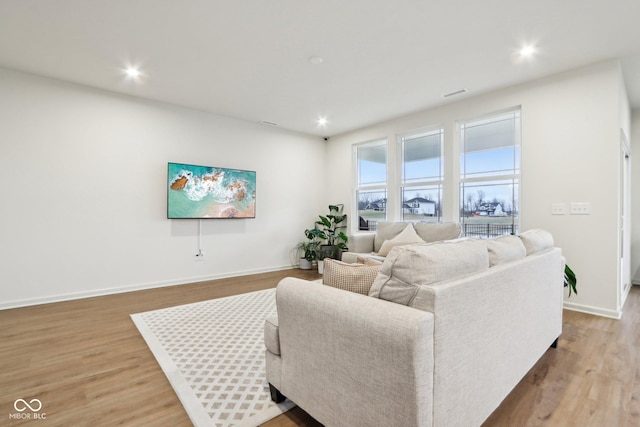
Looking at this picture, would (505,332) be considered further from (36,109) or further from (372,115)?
(36,109)

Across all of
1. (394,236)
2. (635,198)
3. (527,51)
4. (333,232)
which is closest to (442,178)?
(394,236)

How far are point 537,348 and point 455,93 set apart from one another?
3.16 m

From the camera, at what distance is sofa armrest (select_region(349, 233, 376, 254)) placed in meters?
4.71

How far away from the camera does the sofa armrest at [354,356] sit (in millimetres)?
1052

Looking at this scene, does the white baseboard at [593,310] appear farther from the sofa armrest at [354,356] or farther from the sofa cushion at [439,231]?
the sofa armrest at [354,356]

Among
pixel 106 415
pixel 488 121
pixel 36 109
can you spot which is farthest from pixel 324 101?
pixel 106 415

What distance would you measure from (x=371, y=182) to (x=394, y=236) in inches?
54.8

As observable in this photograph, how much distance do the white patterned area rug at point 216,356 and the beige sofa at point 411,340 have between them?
0.21 meters

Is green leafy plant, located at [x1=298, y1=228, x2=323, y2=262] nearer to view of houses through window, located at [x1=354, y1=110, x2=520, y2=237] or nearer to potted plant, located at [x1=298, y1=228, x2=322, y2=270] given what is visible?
potted plant, located at [x1=298, y1=228, x2=322, y2=270]

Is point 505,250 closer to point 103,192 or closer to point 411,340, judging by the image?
point 411,340

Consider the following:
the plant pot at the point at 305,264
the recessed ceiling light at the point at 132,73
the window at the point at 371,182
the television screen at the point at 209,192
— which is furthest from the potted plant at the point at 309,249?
the recessed ceiling light at the point at 132,73

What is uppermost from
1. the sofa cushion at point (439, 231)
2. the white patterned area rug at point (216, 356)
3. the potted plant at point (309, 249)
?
the sofa cushion at point (439, 231)

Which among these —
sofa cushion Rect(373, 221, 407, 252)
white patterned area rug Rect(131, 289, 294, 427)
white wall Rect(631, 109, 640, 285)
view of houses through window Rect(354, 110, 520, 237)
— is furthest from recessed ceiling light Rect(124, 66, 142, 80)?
white wall Rect(631, 109, 640, 285)

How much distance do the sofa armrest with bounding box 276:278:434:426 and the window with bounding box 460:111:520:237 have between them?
→ 3453 millimetres
